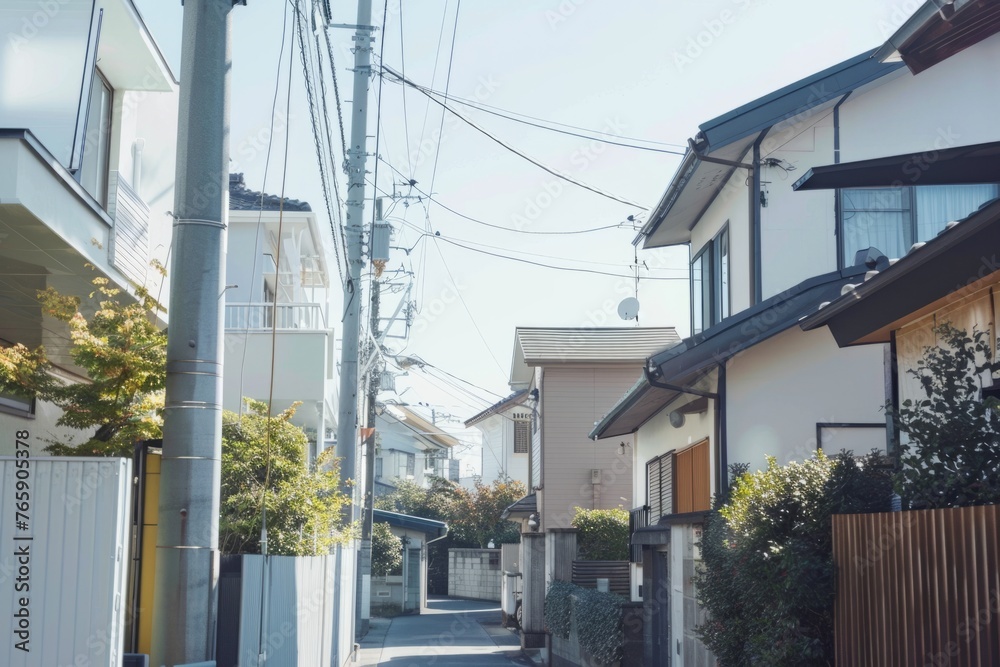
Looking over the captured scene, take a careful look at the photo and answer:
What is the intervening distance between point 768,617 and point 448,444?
178 ft

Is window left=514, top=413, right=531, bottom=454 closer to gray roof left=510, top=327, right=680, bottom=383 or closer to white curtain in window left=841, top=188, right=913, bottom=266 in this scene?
gray roof left=510, top=327, right=680, bottom=383

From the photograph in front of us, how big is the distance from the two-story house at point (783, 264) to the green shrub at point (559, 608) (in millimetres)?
4042

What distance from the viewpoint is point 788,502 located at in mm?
7754

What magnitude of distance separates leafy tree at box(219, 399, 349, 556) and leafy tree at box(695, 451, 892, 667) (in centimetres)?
465

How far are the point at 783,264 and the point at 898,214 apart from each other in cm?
155

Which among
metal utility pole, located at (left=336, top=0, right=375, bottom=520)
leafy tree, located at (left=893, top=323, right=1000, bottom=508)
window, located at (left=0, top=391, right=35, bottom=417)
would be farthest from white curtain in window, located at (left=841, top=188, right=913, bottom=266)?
window, located at (left=0, top=391, right=35, bottom=417)

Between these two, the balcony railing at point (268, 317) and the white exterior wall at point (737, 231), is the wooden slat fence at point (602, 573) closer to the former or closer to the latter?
the balcony railing at point (268, 317)

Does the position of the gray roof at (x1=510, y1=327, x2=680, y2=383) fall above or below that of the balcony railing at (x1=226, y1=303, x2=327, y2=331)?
above

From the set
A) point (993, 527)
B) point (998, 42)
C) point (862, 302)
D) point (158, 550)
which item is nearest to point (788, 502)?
point (862, 302)

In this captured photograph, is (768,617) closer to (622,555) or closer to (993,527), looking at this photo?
(993,527)

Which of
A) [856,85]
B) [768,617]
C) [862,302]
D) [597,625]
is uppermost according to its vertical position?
[856,85]

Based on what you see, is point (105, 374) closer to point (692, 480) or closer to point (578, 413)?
point (692, 480)

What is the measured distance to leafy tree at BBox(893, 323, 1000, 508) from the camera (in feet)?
18.9
